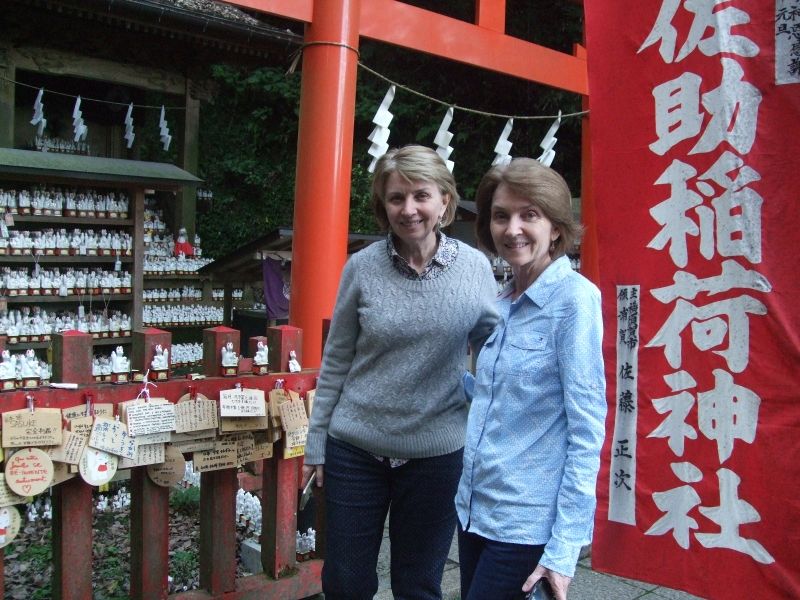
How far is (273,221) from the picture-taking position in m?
12.8

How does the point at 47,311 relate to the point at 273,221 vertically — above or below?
below

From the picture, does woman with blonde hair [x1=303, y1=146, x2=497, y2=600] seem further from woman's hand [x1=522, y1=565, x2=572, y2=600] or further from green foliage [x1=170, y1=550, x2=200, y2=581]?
green foliage [x1=170, y1=550, x2=200, y2=581]

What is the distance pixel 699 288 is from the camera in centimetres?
187

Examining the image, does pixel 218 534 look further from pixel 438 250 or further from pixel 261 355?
pixel 438 250

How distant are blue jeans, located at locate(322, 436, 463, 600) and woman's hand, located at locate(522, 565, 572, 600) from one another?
→ 1.83ft

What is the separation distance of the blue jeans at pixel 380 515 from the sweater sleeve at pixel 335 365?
0.22 ft

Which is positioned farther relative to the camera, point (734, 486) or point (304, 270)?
point (304, 270)

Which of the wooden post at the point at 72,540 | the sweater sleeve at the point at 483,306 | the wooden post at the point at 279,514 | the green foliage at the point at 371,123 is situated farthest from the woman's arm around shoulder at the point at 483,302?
the green foliage at the point at 371,123

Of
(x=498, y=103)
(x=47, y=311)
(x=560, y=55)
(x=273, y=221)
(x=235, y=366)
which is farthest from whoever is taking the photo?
(x=273, y=221)

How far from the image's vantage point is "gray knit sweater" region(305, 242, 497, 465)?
203cm

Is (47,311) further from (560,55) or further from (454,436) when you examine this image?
(454,436)

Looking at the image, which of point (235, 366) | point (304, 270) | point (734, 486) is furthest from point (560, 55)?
point (734, 486)

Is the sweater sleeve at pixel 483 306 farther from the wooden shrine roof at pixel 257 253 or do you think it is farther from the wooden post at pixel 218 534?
the wooden shrine roof at pixel 257 253

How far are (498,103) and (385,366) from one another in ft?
33.2
